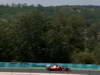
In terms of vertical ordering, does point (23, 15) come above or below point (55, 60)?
above

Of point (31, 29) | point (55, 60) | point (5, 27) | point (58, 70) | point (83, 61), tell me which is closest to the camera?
point (58, 70)

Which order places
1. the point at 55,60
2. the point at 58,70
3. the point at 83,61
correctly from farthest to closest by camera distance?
the point at 55,60 → the point at 83,61 → the point at 58,70

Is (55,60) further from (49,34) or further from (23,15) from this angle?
(23,15)

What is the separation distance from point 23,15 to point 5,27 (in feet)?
28.0

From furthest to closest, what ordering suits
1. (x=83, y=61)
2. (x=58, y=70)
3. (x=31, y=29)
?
(x=31, y=29) < (x=83, y=61) < (x=58, y=70)

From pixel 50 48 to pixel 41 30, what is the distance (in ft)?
21.3

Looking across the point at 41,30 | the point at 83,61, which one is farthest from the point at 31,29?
the point at 83,61

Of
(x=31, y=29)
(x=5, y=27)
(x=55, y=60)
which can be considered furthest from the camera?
(x=5, y=27)

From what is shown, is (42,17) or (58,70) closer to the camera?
(58,70)

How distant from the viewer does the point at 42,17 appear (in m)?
81.1

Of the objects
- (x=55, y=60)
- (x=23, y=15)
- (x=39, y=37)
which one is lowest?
(x=55, y=60)

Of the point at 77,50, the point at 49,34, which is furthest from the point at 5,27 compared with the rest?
the point at 77,50

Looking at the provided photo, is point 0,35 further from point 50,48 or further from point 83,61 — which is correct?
point 83,61

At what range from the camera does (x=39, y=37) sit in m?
75.4
